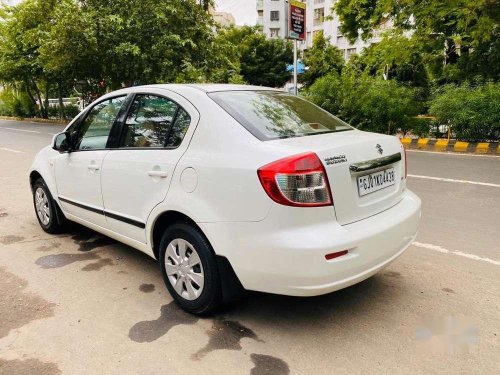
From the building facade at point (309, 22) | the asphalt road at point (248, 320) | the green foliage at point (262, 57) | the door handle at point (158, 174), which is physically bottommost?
the asphalt road at point (248, 320)

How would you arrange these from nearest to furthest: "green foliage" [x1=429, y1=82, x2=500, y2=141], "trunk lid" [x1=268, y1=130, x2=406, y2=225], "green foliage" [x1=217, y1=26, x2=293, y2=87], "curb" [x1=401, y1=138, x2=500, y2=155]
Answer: "trunk lid" [x1=268, y1=130, x2=406, y2=225]
"curb" [x1=401, y1=138, x2=500, y2=155]
"green foliage" [x1=429, y1=82, x2=500, y2=141]
"green foliage" [x1=217, y1=26, x2=293, y2=87]

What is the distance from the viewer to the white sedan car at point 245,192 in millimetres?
2555

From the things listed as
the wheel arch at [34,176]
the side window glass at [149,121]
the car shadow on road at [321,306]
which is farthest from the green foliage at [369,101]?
the side window glass at [149,121]

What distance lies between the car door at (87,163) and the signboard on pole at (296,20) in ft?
39.3

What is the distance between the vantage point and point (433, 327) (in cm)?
291

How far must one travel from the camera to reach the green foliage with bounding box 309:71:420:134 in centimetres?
1277

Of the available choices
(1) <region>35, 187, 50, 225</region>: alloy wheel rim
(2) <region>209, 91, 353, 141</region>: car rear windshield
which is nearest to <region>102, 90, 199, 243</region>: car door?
(2) <region>209, 91, 353, 141</region>: car rear windshield

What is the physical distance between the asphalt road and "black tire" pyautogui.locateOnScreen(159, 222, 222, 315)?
105 millimetres

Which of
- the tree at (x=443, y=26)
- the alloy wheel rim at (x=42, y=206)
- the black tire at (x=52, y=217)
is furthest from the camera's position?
the tree at (x=443, y=26)

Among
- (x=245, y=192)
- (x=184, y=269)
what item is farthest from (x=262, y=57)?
(x=245, y=192)

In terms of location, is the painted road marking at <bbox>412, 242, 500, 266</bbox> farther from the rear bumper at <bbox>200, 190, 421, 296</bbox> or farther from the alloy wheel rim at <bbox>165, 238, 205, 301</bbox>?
the alloy wheel rim at <bbox>165, 238, 205, 301</bbox>

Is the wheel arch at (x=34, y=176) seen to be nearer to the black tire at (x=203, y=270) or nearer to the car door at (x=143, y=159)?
the car door at (x=143, y=159)

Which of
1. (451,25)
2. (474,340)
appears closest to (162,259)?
(474,340)

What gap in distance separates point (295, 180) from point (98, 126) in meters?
2.29
